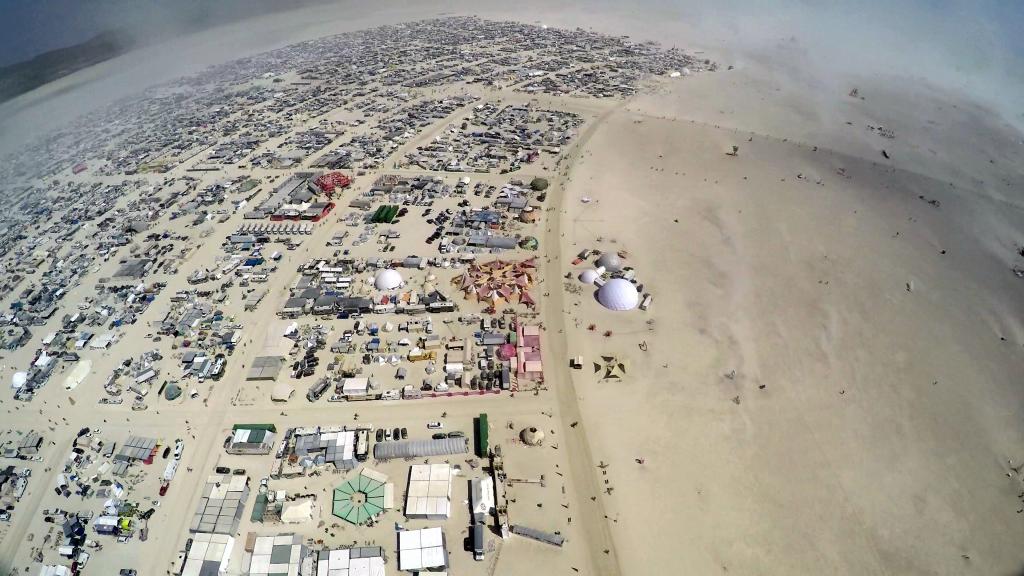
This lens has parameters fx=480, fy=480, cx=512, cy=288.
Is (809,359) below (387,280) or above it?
below

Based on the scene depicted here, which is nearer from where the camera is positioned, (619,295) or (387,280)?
(619,295)

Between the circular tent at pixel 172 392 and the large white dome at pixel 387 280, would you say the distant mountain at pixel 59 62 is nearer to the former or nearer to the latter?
the circular tent at pixel 172 392

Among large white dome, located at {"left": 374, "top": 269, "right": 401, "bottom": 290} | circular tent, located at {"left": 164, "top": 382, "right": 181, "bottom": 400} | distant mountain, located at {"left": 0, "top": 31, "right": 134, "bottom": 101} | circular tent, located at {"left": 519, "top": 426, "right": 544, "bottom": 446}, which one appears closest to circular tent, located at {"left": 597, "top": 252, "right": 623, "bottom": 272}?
large white dome, located at {"left": 374, "top": 269, "right": 401, "bottom": 290}

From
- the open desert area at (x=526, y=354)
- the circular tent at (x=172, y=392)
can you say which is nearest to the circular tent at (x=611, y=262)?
the open desert area at (x=526, y=354)

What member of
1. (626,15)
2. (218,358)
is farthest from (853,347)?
(626,15)

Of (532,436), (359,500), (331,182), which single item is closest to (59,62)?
(331,182)

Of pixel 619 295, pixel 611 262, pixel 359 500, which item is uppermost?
pixel 611 262

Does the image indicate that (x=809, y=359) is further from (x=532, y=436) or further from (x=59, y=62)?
(x=59, y=62)
